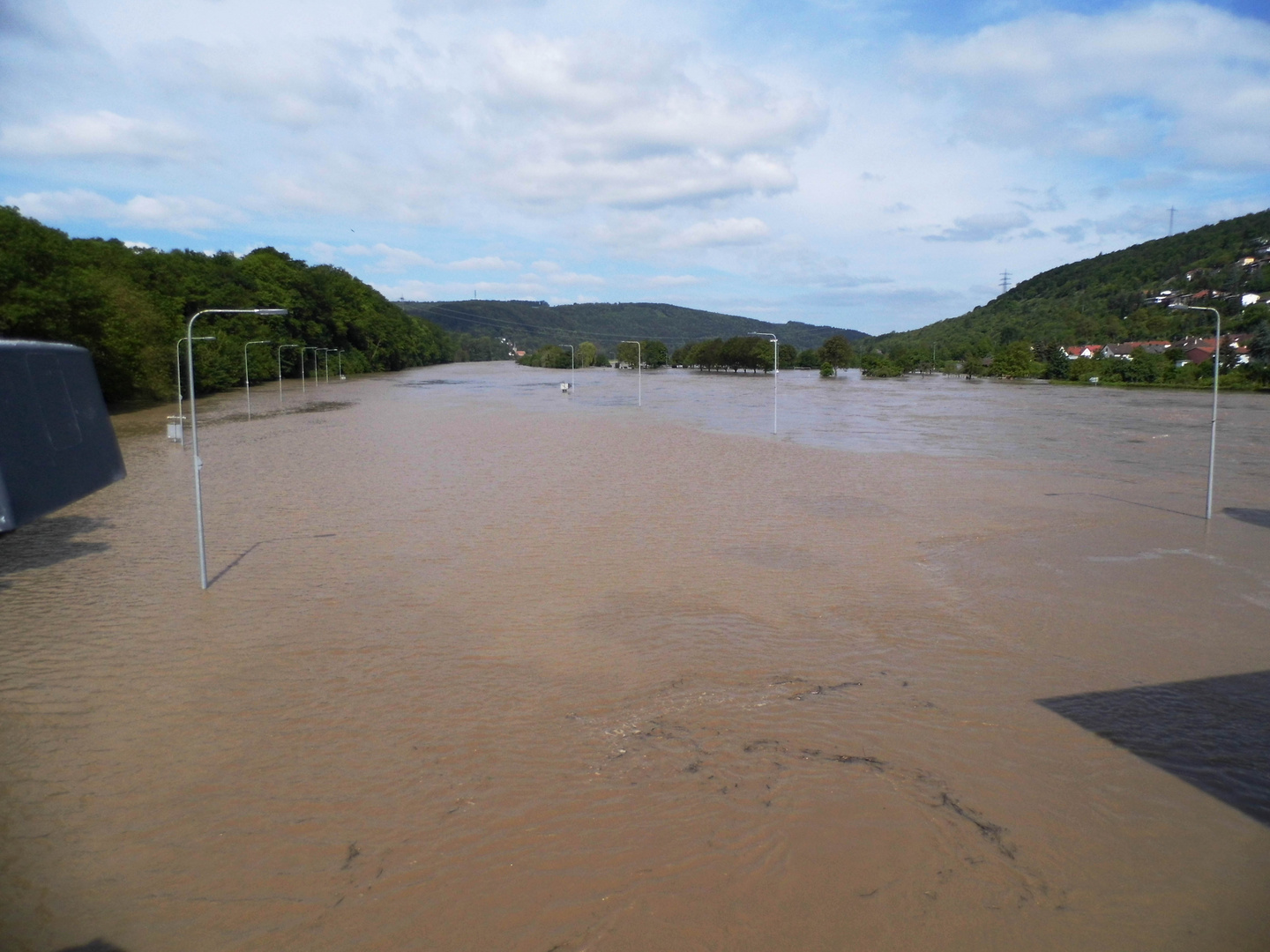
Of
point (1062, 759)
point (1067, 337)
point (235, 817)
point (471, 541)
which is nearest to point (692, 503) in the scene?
point (471, 541)

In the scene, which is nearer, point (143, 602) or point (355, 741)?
point (355, 741)

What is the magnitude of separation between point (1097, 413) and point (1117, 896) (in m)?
57.0

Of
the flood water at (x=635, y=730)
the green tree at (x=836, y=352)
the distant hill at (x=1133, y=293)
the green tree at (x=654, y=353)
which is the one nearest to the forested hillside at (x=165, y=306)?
the flood water at (x=635, y=730)

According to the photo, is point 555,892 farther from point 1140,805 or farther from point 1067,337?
point 1067,337

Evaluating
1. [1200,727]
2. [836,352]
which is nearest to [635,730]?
[1200,727]

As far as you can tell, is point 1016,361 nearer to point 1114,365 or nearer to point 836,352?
point 1114,365

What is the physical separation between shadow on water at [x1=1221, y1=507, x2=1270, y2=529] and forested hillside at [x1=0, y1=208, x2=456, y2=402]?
38.2 meters

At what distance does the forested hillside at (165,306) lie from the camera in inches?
1253

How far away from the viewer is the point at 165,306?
5897 centimetres

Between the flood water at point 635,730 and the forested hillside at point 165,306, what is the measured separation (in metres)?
18.8

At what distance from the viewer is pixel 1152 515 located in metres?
19.2

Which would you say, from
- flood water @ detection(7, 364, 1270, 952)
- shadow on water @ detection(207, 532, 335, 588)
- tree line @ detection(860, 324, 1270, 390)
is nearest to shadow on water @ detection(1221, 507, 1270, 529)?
flood water @ detection(7, 364, 1270, 952)

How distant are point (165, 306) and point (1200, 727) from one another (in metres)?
65.8

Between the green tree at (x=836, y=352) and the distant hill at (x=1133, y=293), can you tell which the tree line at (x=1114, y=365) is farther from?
the distant hill at (x=1133, y=293)
